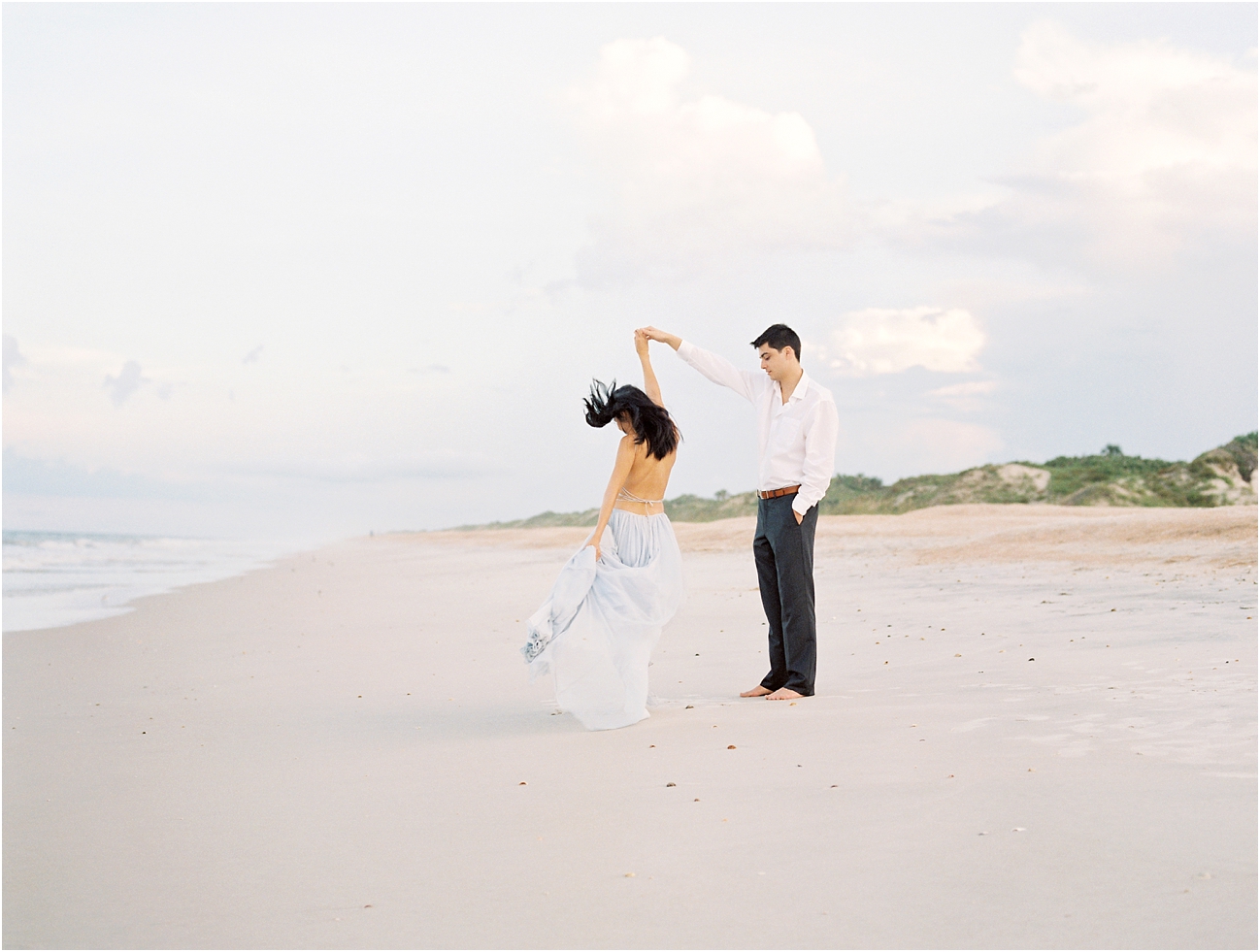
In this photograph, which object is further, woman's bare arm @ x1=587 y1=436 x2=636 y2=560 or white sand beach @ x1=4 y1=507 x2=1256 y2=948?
woman's bare arm @ x1=587 y1=436 x2=636 y2=560

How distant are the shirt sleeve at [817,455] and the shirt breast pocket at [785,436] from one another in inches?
2.2

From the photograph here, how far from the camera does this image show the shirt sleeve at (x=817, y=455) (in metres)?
5.41

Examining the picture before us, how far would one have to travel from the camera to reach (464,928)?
8.64 feet

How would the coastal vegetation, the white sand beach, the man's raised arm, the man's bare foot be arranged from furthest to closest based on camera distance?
1. the coastal vegetation
2. the man's raised arm
3. the man's bare foot
4. the white sand beach

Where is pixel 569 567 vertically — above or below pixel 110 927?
above

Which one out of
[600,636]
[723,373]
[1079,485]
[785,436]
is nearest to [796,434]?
[785,436]

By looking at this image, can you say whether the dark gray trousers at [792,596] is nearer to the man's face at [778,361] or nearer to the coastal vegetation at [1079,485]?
the man's face at [778,361]

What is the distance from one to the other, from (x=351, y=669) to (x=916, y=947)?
5.67 meters

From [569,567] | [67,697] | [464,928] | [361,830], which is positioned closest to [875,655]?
[569,567]

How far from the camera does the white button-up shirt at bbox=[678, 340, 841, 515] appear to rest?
5449 millimetres

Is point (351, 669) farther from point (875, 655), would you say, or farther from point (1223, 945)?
point (1223, 945)

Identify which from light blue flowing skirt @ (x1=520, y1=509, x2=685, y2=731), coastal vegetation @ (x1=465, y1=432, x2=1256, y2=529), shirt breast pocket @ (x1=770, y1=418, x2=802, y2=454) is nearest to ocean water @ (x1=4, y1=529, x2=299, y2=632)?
light blue flowing skirt @ (x1=520, y1=509, x2=685, y2=731)

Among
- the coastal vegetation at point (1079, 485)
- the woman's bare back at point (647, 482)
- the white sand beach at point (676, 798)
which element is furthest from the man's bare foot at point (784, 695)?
the coastal vegetation at point (1079, 485)

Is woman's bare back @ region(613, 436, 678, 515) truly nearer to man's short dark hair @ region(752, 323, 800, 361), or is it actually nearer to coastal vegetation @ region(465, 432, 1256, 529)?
man's short dark hair @ region(752, 323, 800, 361)
